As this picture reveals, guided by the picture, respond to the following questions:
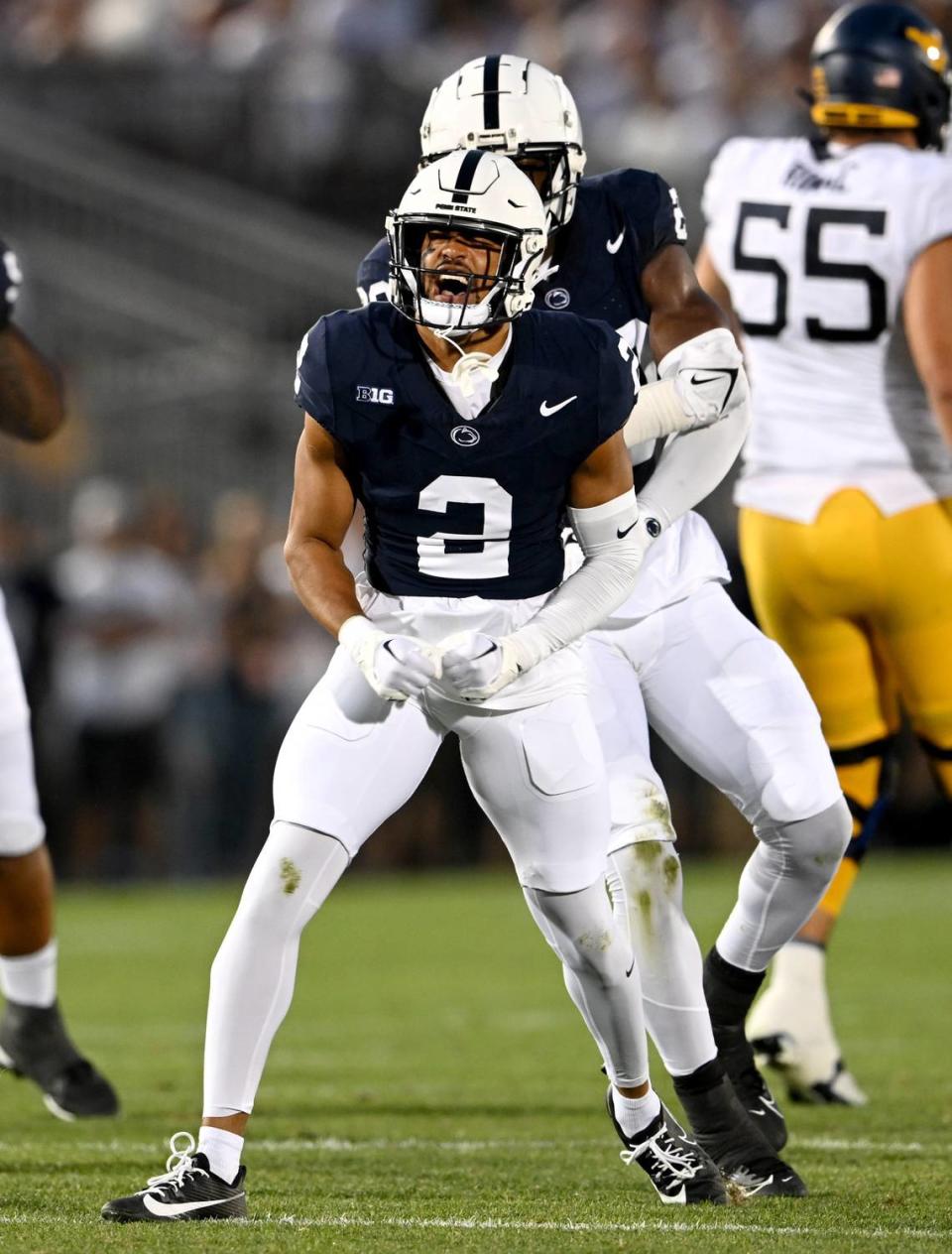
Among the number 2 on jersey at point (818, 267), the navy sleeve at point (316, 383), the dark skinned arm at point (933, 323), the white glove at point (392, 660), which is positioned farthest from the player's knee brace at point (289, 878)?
the number 2 on jersey at point (818, 267)

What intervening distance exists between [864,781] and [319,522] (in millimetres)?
2021

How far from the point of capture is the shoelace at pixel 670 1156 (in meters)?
3.96

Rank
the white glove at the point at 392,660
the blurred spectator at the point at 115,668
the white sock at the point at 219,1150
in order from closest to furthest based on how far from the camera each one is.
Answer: the white glove at the point at 392,660 < the white sock at the point at 219,1150 < the blurred spectator at the point at 115,668

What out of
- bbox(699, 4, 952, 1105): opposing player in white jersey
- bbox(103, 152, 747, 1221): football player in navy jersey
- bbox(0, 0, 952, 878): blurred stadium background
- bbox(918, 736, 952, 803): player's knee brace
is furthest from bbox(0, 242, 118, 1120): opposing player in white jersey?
bbox(0, 0, 952, 878): blurred stadium background

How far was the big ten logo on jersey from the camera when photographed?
376cm

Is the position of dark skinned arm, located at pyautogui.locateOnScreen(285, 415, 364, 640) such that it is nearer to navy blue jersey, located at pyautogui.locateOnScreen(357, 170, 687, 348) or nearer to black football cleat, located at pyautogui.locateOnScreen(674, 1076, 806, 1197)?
navy blue jersey, located at pyautogui.locateOnScreen(357, 170, 687, 348)

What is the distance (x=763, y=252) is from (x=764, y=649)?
4.09ft

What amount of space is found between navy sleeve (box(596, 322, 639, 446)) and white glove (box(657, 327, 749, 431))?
339 millimetres

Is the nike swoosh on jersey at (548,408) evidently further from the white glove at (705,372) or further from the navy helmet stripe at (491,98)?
the navy helmet stripe at (491,98)

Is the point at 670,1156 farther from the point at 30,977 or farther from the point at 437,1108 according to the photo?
the point at 30,977

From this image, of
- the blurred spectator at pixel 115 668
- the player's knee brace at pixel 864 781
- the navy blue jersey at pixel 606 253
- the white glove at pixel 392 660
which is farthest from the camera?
the blurred spectator at pixel 115 668

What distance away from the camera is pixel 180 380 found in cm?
1198

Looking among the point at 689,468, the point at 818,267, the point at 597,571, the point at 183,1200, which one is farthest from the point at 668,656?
the point at 183,1200

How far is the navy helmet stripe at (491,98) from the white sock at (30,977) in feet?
7.02
